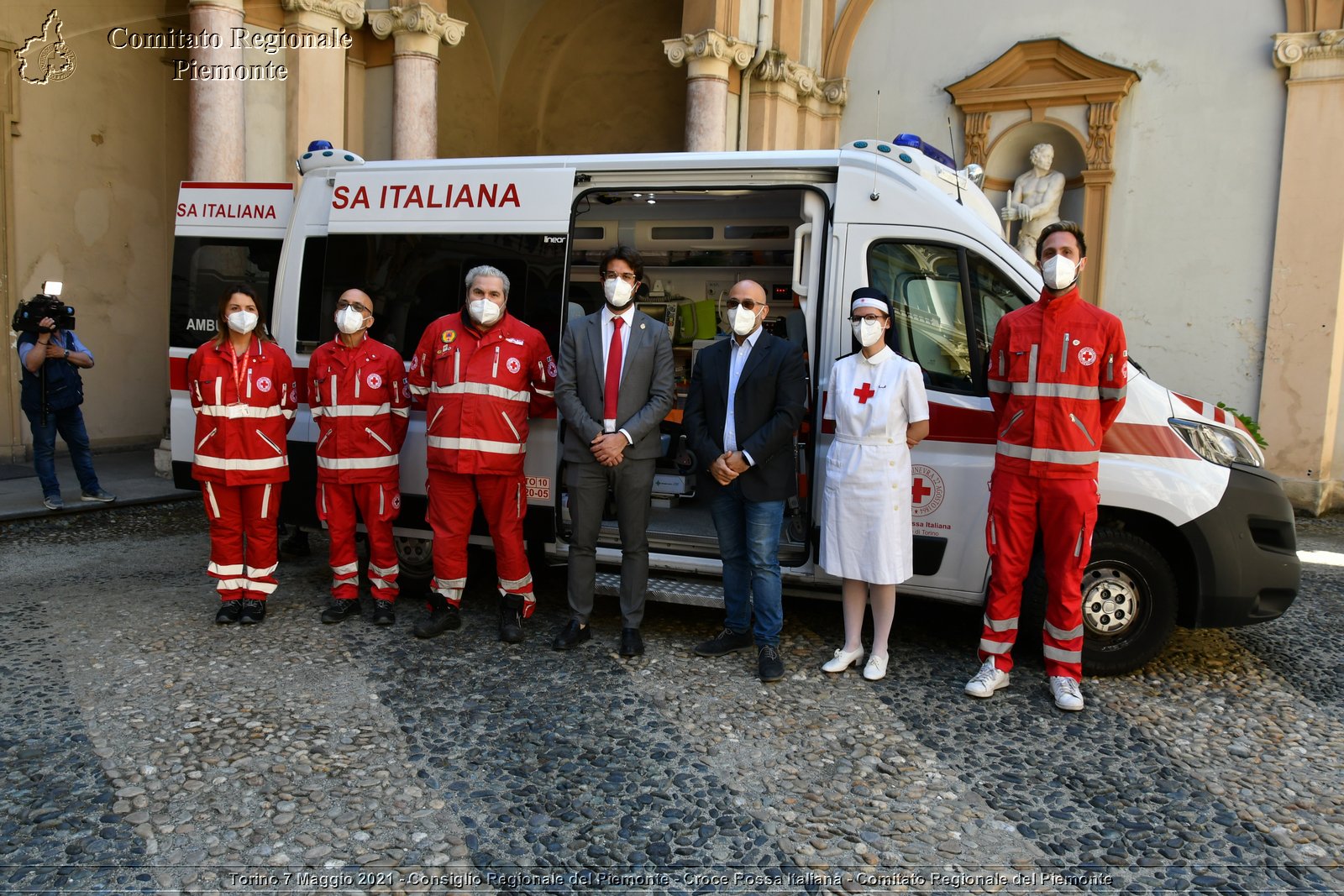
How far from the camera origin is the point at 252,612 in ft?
16.2

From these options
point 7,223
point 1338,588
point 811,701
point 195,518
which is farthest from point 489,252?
point 7,223

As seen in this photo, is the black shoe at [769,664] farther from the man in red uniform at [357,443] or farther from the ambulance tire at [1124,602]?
the man in red uniform at [357,443]

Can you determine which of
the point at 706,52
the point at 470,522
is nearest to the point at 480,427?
the point at 470,522

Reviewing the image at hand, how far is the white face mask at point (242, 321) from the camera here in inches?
189

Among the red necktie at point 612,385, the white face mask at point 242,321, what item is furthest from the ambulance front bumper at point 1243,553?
the white face mask at point 242,321

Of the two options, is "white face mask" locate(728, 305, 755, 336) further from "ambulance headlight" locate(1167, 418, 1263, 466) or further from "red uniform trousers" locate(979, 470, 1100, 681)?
"ambulance headlight" locate(1167, 418, 1263, 466)

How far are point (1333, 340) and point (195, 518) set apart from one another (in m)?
11.0

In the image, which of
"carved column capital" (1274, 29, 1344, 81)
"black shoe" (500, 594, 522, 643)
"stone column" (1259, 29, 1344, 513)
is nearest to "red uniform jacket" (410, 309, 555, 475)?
"black shoe" (500, 594, 522, 643)

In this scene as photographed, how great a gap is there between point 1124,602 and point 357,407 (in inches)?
150

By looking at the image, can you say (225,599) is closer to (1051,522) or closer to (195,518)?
(195,518)

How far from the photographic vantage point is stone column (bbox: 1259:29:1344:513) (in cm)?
971

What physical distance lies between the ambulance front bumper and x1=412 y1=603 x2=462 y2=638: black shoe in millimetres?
3490

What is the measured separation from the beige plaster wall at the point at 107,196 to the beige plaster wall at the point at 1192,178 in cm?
1018

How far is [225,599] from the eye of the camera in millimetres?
4957
